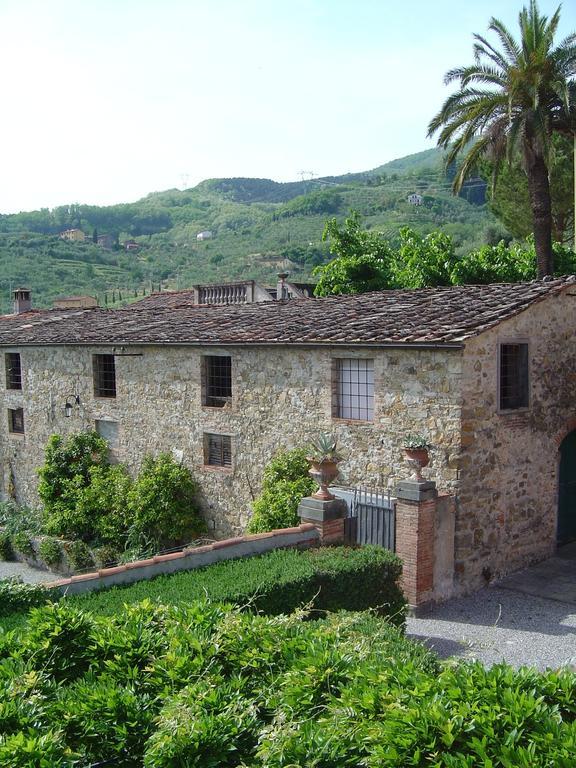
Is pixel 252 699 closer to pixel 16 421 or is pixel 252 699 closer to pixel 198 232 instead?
pixel 16 421

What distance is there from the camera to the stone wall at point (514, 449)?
12.5 metres

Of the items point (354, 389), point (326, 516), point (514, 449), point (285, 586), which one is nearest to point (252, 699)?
point (285, 586)

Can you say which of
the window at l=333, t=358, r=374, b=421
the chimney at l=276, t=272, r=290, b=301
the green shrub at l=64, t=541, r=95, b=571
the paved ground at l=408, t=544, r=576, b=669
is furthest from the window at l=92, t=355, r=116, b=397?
the paved ground at l=408, t=544, r=576, b=669

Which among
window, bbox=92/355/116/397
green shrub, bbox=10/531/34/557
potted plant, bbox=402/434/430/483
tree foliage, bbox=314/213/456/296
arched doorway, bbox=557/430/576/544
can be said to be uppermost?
tree foliage, bbox=314/213/456/296

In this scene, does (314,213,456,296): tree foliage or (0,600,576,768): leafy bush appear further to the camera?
(314,213,456,296): tree foliage

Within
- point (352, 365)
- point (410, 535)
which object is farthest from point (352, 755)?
point (352, 365)

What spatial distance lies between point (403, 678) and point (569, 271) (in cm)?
1998

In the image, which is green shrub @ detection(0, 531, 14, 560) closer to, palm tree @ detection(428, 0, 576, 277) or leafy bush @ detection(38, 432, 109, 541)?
leafy bush @ detection(38, 432, 109, 541)

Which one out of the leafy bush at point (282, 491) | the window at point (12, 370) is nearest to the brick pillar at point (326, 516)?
the leafy bush at point (282, 491)

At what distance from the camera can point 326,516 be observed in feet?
37.3

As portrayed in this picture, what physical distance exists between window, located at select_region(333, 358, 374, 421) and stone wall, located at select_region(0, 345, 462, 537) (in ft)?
0.61

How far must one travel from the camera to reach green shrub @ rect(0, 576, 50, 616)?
8695mm

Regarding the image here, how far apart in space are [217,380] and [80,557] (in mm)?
5324

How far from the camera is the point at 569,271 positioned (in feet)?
75.7
